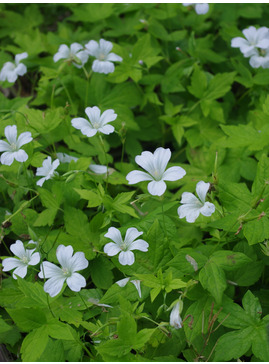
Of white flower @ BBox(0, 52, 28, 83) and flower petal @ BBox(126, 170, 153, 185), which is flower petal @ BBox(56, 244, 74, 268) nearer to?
flower petal @ BBox(126, 170, 153, 185)

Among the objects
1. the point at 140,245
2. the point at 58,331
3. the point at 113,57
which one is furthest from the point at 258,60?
the point at 58,331

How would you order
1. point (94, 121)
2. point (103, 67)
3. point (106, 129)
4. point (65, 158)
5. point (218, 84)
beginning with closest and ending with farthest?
point (106, 129)
point (94, 121)
point (65, 158)
point (103, 67)
point (218, 84)

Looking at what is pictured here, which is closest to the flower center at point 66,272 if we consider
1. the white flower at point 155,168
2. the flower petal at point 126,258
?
the flower petal at point 126,258

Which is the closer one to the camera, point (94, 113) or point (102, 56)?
point (94, 113)

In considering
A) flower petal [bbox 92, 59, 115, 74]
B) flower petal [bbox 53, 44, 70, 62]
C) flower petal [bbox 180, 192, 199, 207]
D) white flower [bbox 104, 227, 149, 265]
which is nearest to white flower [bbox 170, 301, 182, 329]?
white flower [bbox 104, 227, 149, 265]

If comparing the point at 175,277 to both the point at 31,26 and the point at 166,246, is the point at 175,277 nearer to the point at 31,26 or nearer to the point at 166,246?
the point at 166,246

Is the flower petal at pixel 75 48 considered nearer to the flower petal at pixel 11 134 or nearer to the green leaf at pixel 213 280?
the flower petal at pixel 11 134

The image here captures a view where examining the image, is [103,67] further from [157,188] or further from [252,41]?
[157,188]
